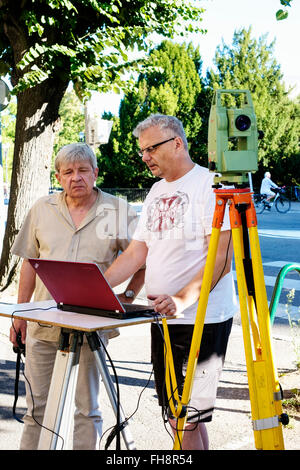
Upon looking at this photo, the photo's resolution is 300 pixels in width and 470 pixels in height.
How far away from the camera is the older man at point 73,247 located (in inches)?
113

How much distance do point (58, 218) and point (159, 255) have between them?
2.22ft

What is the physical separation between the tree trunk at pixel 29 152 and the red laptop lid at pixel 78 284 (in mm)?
5755

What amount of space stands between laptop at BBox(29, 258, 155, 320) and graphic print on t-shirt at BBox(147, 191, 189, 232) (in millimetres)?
472

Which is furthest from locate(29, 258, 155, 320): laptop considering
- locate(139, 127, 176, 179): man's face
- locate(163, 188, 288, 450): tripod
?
locate(139, 127, 176, 179): man's face

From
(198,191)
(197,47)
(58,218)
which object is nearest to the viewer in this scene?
(198,191)

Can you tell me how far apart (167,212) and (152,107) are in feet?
115

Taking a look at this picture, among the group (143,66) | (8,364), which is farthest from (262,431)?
(143,66)

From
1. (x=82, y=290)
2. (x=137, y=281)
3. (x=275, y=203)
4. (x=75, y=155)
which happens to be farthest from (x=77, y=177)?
(x=275, y=203)

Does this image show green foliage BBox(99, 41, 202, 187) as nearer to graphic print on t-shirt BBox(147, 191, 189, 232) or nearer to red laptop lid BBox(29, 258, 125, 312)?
graphic print on t-shirt BBox(147, 191, 189, 232)

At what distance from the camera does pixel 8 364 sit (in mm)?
5113

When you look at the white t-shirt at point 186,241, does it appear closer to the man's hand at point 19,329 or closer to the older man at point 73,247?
the older man at point 73,247

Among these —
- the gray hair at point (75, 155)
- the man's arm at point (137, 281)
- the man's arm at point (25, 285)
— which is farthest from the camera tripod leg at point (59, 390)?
the gray hair at point (75, 155)

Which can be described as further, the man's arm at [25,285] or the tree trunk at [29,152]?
the tree trunk at [29,152]
